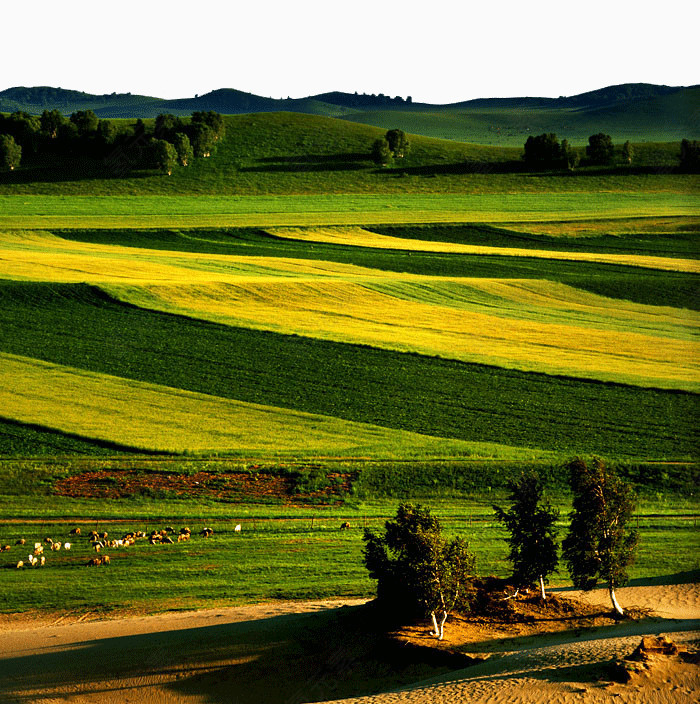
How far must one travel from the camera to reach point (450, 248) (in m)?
97.5

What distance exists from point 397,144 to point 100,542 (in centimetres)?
12178

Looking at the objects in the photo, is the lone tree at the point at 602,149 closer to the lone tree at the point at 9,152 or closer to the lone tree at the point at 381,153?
the lone tree at the point at 381,153

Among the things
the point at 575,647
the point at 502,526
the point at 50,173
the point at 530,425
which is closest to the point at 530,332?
the point at 530,425

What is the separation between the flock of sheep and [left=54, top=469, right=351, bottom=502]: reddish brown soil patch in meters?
3.56

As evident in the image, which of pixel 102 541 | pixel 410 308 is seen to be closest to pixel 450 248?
pixel 410 308

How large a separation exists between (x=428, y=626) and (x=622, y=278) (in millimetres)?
61102

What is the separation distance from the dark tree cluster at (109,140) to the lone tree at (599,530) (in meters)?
121

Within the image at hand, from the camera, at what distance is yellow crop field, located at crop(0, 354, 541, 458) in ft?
143

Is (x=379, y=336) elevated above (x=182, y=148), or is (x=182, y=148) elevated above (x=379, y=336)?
(x=182, y=148)

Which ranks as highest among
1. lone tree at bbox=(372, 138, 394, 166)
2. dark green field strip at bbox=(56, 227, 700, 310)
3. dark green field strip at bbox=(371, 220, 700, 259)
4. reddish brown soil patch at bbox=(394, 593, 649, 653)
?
lone tree at bbox=(372, 138, 394, 166)

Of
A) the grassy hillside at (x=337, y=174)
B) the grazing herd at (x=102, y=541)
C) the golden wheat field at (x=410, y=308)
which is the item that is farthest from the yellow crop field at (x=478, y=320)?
the grassy hillside at (x=337, y=174)

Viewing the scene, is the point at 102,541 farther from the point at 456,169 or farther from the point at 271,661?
the point at 456,169

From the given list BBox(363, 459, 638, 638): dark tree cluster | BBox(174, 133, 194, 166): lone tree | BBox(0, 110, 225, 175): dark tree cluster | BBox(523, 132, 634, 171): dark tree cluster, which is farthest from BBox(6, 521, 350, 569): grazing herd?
BBox(523, 132, 634, 171): dark tree cluster

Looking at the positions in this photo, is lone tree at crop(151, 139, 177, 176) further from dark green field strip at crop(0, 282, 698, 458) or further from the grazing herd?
the grazing herd
